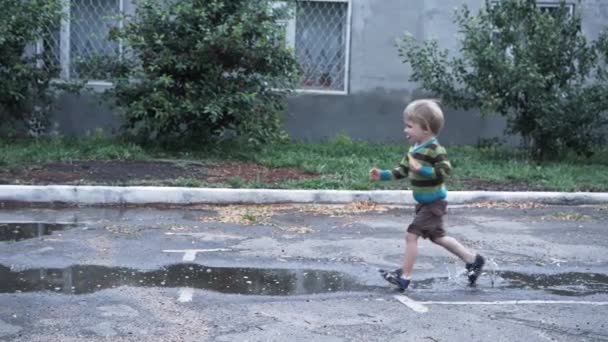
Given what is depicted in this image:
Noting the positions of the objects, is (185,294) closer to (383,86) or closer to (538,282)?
(538,282)

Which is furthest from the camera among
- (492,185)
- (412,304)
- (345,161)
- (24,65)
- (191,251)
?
(24,65)

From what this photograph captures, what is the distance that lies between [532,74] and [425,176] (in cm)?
610

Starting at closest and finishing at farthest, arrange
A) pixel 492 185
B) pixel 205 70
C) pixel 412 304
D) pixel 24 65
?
pixel 412 304 < pixel 492 185 < pixel 205 70 < pixel 24 65

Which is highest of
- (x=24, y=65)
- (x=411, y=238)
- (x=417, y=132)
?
(x=24, y=65)

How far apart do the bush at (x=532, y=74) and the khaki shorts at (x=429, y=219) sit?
5890 mm

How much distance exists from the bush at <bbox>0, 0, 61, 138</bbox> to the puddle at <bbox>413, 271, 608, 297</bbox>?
24.4 feet

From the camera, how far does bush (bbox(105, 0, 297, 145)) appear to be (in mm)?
11047

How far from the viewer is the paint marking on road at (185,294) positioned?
530 centimetres

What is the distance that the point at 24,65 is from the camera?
462 inches

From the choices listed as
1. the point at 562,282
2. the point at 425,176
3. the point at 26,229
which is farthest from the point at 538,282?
the point at 26,229

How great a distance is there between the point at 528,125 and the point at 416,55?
1.93m

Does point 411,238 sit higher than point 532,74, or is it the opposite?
point 532,74

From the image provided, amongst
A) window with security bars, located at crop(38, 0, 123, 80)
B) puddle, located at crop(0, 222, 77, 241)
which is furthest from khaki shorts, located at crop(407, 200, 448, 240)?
window with security bars, located at crop(38, 0, 123, 80)

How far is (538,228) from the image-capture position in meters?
8.13
